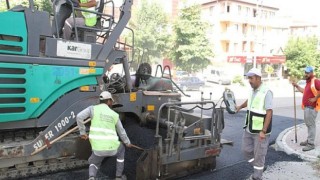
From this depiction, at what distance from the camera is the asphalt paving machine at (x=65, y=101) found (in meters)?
3.87

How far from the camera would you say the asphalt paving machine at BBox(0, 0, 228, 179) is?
387 cm

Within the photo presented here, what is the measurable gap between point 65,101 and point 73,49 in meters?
0.68

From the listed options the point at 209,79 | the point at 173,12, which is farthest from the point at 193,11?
the point at 173,12

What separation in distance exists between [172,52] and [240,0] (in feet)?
54.0

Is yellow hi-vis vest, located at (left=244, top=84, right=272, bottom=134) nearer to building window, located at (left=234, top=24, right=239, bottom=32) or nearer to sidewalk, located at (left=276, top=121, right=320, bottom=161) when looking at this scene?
sidewalk, located at (left=276, top=121, right=320, bottom=161)

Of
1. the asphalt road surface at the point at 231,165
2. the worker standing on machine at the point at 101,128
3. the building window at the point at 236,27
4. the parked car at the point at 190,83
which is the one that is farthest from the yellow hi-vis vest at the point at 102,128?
the building window at the point at 236,27

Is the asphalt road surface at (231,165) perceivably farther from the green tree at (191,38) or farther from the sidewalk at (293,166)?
the green tree at (191,38)

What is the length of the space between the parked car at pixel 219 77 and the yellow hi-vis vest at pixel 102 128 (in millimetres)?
28308

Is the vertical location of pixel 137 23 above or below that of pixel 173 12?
below

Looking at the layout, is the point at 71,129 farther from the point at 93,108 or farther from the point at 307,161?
the point at 307,161

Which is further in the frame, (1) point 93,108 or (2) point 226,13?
(2) point 226,13

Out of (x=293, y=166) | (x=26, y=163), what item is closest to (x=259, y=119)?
(x=293, y=166)

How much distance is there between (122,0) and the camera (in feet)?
16.4

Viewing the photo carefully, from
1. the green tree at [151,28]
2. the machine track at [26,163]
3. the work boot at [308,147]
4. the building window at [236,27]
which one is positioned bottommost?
the work boot at [308,147]
